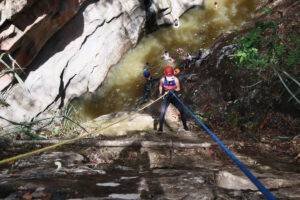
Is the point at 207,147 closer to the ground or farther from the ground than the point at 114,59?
closer to the ground

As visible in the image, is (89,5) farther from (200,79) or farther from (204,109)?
(204,109)

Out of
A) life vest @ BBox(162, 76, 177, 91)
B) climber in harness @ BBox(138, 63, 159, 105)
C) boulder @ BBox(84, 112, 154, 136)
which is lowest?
boulder @ BBox(84, 112, 154, 136)

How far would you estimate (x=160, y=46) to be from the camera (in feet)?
66.1

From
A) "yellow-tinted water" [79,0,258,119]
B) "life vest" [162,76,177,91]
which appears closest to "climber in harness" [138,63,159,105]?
"yellow-tinted water" [79,0,258,119]

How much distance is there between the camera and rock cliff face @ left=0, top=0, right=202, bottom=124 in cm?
1478

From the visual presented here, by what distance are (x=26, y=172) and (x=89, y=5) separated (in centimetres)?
1159

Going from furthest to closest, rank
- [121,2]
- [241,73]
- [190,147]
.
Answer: [121,2] < [241,73] < [190,147]

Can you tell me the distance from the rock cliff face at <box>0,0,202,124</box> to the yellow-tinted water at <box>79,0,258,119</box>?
504 millimetres

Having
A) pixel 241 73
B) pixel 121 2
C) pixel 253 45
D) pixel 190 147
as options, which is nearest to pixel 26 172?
pixel 190 147

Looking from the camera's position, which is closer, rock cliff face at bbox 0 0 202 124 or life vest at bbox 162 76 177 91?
life vest at bbox 162 76 177 91

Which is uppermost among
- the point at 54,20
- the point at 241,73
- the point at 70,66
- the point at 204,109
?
the point at 54,20

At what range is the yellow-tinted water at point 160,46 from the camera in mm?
18375

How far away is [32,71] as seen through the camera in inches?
645

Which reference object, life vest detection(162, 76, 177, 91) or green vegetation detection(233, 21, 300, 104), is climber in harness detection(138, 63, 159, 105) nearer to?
green vegetation detection(233, 21, 300, 104)
